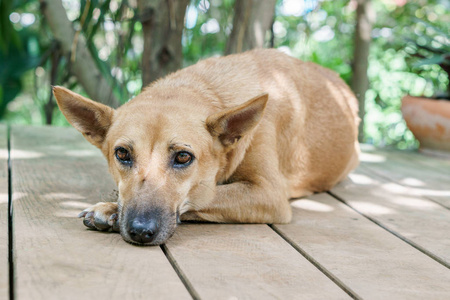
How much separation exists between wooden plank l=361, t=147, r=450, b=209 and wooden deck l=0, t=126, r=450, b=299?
0.18ft

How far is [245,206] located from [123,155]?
0.66 meters

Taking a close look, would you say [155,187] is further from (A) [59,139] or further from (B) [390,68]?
(B) [390,68]

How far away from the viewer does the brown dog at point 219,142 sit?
2359 millimetres

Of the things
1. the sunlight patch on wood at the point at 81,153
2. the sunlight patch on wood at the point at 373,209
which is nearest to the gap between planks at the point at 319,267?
the sunlight patch on wood at the point at 373,209

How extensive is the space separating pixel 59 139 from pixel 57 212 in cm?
171

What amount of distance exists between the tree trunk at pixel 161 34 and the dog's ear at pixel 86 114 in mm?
1774

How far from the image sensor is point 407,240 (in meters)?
2.55

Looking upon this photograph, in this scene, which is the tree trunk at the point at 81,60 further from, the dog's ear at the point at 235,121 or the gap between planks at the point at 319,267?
the gap between planks at the point at 319,267

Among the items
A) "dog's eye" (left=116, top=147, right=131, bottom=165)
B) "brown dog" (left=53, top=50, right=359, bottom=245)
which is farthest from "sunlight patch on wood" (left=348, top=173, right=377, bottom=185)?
"dog's eye" (left=116, top=147, right=131, bottom=165)

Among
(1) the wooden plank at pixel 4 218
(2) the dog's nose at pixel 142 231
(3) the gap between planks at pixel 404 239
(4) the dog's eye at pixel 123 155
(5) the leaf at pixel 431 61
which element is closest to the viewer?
(1) the wooden plank at pixel 4 218

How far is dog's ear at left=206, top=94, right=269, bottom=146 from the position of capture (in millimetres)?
2471

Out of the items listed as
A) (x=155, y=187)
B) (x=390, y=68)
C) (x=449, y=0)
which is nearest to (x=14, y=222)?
(x=155, y=187)

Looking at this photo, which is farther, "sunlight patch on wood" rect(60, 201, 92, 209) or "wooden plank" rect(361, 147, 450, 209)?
"wooden plank" rect(361, 147, 450, 209)

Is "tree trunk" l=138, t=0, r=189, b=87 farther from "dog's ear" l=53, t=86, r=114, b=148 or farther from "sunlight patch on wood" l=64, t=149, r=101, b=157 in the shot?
"dog's ear" l=53, t=86, r=114, b=148
